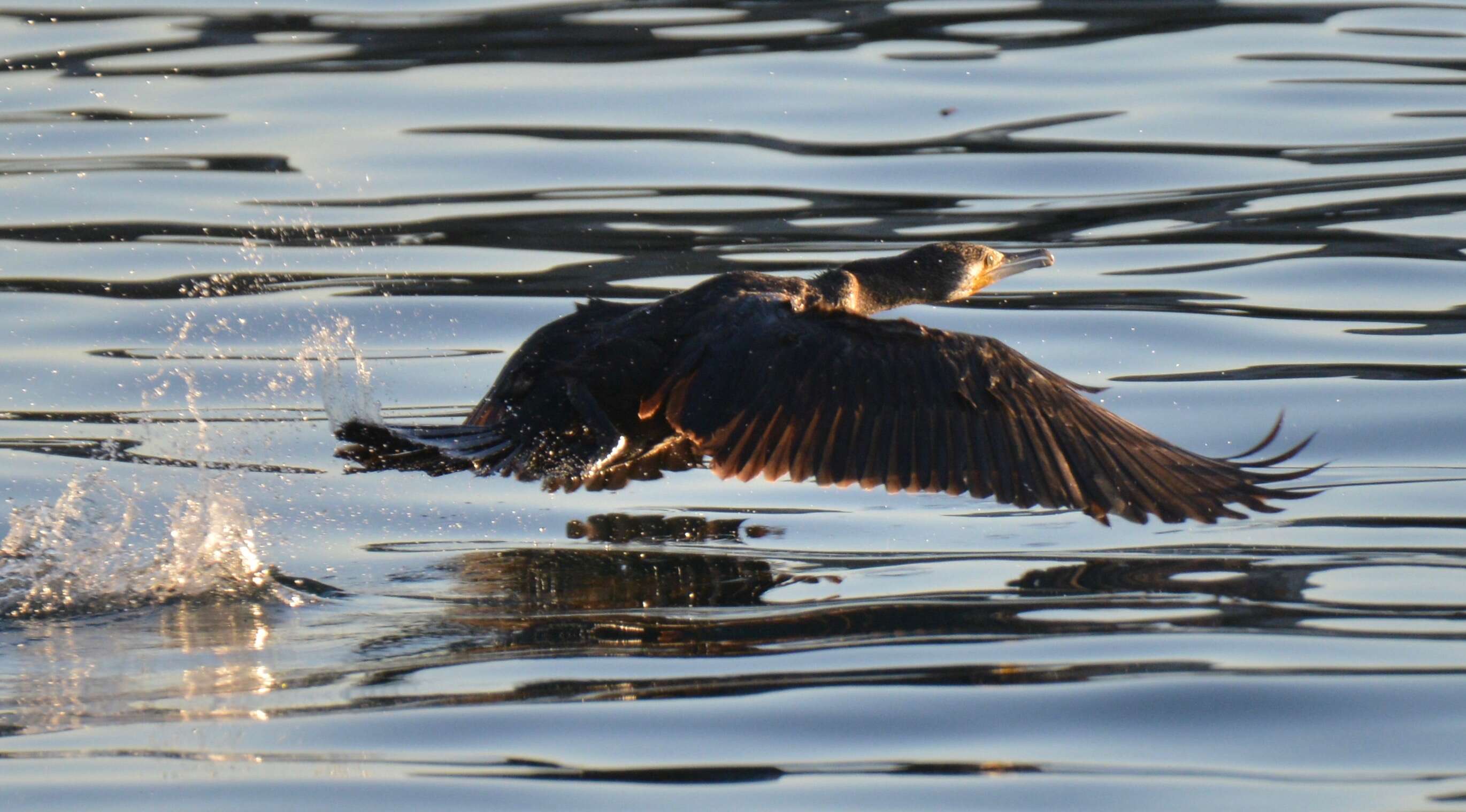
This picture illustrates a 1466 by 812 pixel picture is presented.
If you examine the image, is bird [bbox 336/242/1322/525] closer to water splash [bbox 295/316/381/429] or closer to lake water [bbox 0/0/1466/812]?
lake water [bbox 0/0/1466/812]

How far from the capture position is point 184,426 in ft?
24.4

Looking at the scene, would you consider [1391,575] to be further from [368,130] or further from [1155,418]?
Result: [368,130]

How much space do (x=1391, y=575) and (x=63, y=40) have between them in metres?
10.3

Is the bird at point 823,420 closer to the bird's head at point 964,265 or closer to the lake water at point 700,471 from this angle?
the lake water at point 700,471

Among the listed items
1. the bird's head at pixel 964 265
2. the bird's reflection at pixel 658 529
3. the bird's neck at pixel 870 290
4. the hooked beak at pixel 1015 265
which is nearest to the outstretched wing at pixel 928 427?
the bird's reflection at pixel 658 529

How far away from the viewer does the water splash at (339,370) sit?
7.25m

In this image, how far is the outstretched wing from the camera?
5527mm

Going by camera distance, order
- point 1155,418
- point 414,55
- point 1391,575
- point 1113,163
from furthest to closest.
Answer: point 414,55, point 1113,163, point 1155,418, point 1391,575

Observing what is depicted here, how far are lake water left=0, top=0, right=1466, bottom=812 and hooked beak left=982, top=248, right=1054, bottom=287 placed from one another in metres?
0.58

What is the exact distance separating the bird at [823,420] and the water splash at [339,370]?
85cm

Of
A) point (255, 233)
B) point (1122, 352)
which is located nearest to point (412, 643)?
point (1122, 352)

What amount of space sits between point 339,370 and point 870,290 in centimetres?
185

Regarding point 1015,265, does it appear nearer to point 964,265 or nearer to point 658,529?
point 964,265

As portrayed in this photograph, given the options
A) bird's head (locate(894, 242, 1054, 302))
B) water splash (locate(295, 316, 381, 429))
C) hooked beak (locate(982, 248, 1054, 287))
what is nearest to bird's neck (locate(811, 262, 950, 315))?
bird's head (locate(894, 242, 1054, 302))
